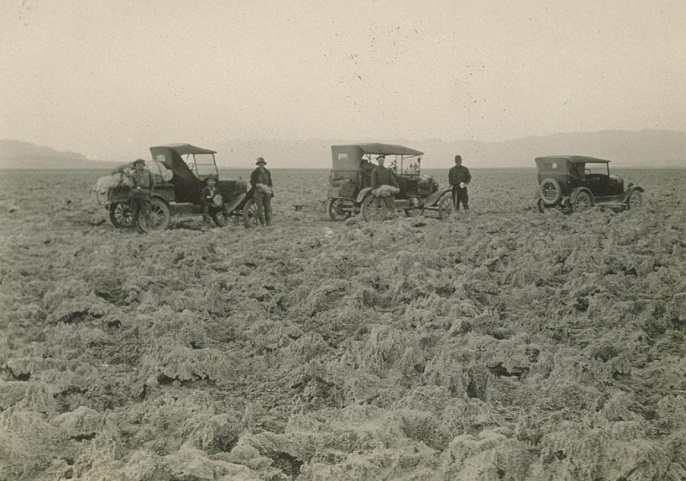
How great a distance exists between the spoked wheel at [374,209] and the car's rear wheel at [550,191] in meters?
4.48

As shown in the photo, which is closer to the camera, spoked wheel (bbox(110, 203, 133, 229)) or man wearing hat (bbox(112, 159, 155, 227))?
man wearing hat (bbox(112, 159, 155, 227))

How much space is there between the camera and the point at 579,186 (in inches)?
518

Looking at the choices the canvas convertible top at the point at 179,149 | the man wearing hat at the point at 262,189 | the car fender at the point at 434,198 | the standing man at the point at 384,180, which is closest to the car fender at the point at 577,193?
the car fender at the point at 434,198

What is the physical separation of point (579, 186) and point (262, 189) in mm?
7874

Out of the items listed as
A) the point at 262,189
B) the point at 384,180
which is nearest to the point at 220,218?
the point at 262,189

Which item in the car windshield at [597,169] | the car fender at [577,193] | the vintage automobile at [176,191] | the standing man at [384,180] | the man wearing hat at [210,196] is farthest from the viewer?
the car windshield at [597,169]

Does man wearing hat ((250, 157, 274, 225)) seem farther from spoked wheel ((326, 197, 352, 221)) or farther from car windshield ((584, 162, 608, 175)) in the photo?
car windshield ((584, 162, 608, 175))

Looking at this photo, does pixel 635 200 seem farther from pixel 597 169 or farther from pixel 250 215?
pixel 250 215

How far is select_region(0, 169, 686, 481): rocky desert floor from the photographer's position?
303 centimetres

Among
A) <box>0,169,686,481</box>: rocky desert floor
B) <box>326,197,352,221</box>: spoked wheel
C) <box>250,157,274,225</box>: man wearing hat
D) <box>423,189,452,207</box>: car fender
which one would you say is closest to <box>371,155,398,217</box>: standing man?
<box>423,189,452,207</box>: car fender

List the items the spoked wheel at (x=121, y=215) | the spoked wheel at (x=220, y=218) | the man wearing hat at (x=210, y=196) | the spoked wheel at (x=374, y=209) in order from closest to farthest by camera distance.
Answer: the spoked wheel at (x=121, y=215), the man wearing hat at (x=210, y=196), the spoked wheel at (x=220, y=218), the spoked wheel at (x=374, y=209)

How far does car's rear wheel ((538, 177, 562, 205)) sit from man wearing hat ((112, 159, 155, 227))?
367 inches

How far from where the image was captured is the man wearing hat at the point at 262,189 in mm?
10906

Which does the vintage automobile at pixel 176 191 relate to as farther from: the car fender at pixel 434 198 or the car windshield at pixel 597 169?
the car windshield at pixel 597 169
